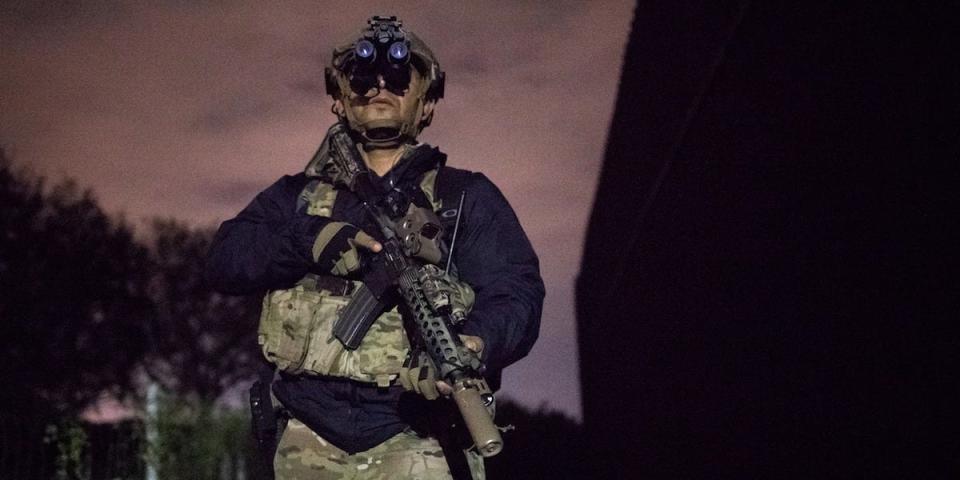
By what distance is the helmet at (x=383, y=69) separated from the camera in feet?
11.7

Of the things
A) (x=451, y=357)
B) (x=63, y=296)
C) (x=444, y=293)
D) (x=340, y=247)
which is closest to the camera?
(x=451, y=357)

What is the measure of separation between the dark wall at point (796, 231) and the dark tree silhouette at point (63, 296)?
17033mm

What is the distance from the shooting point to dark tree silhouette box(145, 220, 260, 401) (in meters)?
34.5

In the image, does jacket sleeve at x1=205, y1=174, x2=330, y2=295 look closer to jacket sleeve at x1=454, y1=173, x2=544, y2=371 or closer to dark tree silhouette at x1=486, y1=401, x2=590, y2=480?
jacket sleeve at x1=454, y1=173, x2=544, y2=371

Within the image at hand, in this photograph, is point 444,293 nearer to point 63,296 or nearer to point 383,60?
point 383,60

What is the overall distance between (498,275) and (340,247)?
0.51m

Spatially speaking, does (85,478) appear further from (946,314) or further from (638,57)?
(946,314)

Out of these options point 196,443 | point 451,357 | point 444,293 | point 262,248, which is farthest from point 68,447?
point 451,357

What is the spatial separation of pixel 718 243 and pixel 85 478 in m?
5.89

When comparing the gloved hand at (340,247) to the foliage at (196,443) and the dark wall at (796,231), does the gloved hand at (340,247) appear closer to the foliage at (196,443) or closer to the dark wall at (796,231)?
the dark wall at (796,231)

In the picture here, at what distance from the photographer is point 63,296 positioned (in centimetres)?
2764

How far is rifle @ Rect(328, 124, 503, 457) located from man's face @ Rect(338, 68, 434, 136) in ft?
0.30

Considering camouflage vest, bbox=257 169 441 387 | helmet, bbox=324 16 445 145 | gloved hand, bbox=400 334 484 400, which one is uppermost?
helmet, bbox=324 16 445 145

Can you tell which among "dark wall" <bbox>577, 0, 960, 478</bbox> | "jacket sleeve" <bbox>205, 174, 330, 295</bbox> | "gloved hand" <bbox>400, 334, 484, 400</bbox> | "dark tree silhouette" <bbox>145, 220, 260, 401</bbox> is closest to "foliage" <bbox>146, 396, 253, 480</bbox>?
"dark wall" <bbox>577, 0, 960, 478</bbox>
